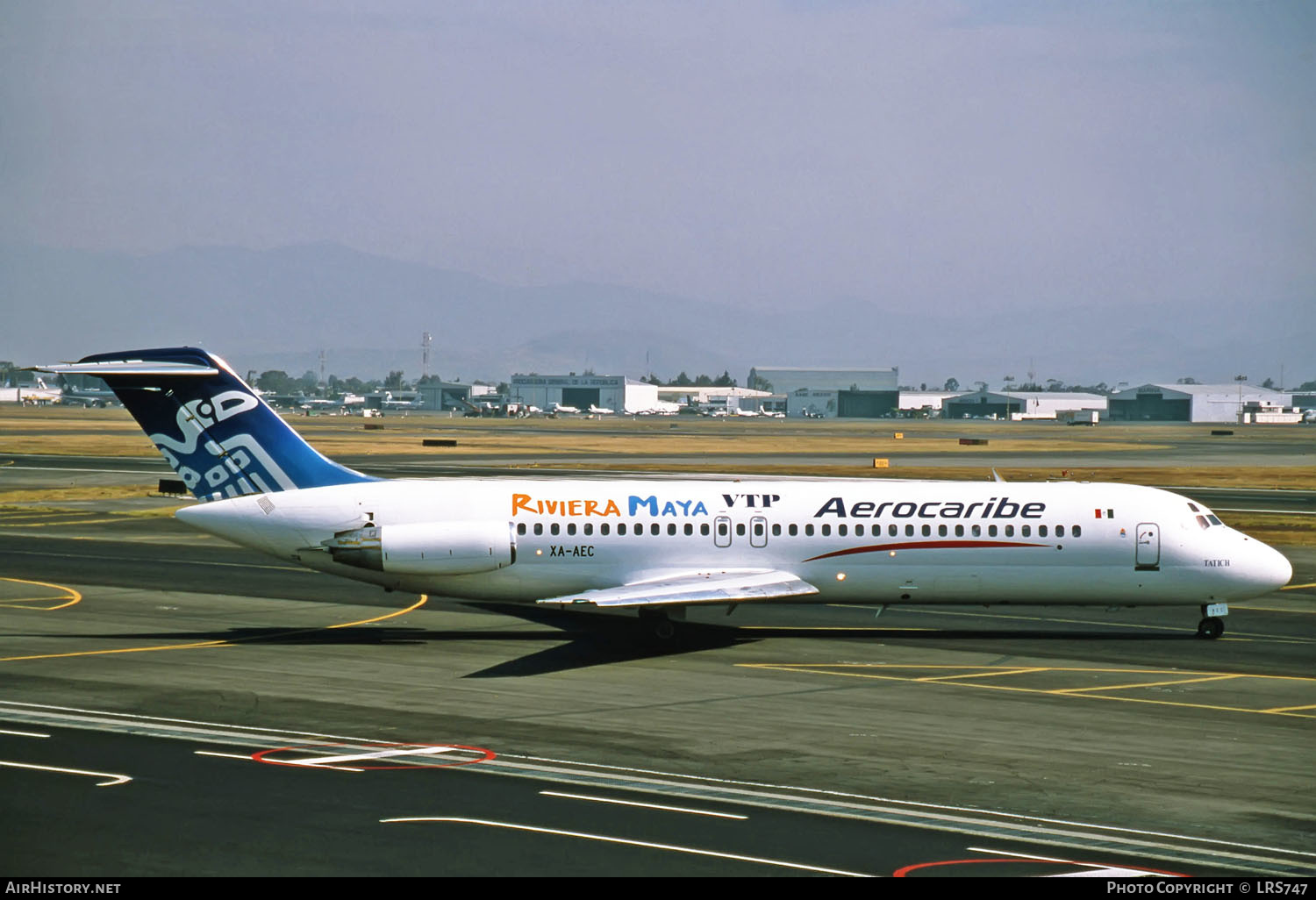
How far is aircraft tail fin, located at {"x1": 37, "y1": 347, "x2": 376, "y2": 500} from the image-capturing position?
36.8 meters

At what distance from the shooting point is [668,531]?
36688 mm

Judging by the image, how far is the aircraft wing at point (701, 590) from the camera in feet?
111

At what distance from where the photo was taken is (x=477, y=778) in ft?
73.4

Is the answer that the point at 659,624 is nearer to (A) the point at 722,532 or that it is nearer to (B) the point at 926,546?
(A) the point at 722,532

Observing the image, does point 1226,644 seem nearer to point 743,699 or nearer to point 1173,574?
point 1173,574

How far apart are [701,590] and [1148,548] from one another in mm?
11458

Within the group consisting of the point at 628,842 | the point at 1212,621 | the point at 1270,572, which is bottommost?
the point at 628,842

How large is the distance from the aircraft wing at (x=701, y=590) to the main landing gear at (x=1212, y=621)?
10288 mm

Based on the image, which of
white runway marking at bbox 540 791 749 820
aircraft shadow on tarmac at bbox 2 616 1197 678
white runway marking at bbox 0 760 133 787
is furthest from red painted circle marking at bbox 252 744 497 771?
aircraft shadow on tarmac at bbox 2 616 1197 678

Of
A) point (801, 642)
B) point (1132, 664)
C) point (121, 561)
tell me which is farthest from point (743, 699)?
point (121, 561)

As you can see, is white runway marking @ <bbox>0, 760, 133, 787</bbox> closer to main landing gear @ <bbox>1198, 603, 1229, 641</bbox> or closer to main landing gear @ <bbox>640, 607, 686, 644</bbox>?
main landing gear @ <bbox>640, 607, 686, 644</bbox>

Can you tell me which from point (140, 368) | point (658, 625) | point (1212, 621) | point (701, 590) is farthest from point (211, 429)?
point (1212, 621)

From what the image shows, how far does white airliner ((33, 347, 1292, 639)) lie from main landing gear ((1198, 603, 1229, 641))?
67cm
